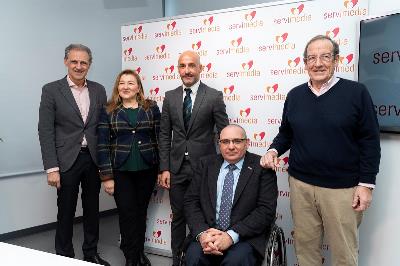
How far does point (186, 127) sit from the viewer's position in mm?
2775

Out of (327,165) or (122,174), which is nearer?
(327,165)

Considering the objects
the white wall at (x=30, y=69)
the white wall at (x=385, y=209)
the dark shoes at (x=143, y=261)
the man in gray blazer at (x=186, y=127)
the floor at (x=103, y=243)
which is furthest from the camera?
the white wall at (x=30, y=69)

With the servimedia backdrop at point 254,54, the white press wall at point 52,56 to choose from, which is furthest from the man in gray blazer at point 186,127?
the white press wall at point 52,56

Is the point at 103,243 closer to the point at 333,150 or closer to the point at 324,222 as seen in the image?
the point at 324,222

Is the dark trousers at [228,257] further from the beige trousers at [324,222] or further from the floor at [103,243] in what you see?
the floor at [103,243]

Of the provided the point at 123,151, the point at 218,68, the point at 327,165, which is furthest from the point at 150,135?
the point at 327,165

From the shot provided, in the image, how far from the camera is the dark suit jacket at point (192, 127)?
108 inches

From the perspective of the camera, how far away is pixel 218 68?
3.03m

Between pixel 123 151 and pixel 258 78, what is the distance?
46.2 inches

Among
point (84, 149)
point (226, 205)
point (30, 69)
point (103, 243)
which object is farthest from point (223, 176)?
point (30, 69)

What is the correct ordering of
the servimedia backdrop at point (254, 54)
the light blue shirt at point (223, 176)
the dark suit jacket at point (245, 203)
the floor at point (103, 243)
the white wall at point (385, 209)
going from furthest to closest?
the floor at point (103, 243)
the servimedia backdrop at point (254, 54)
the white wall at point (385, 209)
the light blue shirt at point (223, 176)
the dark suit jacket at point (245, 203)

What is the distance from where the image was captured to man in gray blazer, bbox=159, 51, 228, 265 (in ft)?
9.00

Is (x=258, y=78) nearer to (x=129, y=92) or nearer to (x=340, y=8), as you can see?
(x=340, y=8)

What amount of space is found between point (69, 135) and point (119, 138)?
38cm
